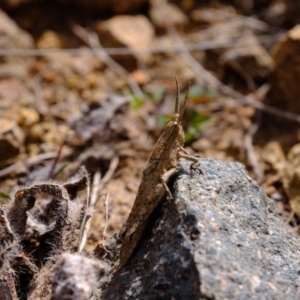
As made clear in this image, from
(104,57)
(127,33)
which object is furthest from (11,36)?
(127,33)

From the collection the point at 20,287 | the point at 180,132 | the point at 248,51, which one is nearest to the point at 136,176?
the point at 180,132

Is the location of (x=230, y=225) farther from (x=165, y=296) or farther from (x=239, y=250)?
(x=165, y=296)

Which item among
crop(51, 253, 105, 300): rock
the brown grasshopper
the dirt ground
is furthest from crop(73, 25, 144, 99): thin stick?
crop(51, 253, 105, 300): rock

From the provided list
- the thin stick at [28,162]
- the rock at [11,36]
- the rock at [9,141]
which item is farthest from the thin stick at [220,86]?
the rock at [9,141]

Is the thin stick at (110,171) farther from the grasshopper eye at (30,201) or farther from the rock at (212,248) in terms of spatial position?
the rock at (212,248)

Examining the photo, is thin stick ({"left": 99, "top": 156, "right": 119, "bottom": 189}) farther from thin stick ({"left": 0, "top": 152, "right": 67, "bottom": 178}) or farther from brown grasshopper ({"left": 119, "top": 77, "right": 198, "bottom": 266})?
brown grasshopper ({"left": 119, "top": 77, "right": 198, "bottom": 266})

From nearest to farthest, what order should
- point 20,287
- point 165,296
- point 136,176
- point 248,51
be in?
point 165,296, point 20,287, point 136,176, point 248,51
